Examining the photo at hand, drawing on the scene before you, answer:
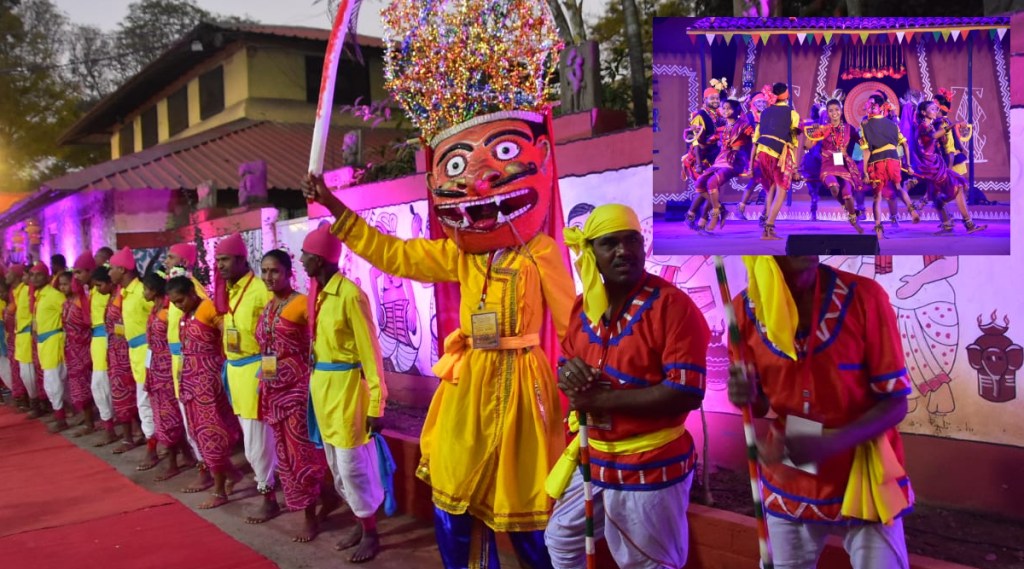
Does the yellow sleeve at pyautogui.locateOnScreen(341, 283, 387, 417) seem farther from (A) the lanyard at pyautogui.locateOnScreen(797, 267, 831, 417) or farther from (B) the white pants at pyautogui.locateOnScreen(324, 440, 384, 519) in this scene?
(A) the lanyard at pyautogui.locateOnScreen(797, 267, 831, 417)

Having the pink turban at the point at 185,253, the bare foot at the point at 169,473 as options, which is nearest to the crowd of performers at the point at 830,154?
the pink turban at the point at 185,253

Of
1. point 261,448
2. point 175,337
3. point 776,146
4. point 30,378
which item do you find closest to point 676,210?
point 776,146

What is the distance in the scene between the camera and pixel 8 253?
87.8ft

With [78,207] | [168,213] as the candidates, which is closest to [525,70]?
[168,213]

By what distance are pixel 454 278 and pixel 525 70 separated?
5456 mm

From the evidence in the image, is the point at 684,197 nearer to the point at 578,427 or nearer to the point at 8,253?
the point at 578,427

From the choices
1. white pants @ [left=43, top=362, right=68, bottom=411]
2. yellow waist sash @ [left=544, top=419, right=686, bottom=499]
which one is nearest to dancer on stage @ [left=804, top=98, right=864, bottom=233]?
yellow waist sash @ [left=544, top=419, right=686, bottom=499]

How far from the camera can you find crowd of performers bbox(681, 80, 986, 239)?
7.98ft

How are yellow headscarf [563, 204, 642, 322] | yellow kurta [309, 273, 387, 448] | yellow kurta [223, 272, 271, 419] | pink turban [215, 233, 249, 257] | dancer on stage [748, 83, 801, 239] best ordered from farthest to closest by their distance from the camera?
pink turban [215, 233, 249, 257]
yellow kurta [223, 272, 271, 419]
yellow kurta [309, 273, 387, 448]
yellow headscarf [563, 204, 642, 322]
dancer on stage [748, 83, 801, 239]

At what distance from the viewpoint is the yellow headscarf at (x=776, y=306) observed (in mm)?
2590

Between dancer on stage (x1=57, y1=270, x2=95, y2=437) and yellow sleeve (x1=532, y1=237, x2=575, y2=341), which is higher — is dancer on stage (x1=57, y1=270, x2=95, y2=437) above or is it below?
below

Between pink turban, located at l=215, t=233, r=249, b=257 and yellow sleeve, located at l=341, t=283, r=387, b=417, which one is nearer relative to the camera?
yellow sleeve, located at l=341, t=283, r=387, b=417

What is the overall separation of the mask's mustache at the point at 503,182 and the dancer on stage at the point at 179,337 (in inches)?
140

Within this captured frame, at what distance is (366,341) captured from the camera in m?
5.04
